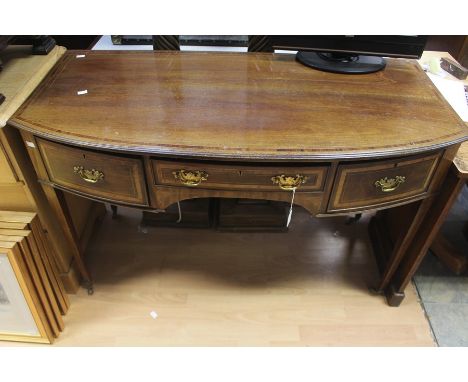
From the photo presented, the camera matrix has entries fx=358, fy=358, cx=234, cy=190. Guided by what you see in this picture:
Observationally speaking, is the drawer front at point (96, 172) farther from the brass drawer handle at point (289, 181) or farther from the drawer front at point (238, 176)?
the brass drawer handle at point (289, 181)

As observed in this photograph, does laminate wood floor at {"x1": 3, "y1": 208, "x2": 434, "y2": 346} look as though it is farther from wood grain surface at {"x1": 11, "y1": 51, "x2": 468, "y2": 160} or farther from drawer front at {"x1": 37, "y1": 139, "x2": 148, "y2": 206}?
wood grain surface at {"x1": 11, "y1": 51, "x2": 468, "y2": 160}

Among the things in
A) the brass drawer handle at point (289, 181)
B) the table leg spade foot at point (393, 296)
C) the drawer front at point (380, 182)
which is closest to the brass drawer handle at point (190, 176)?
the brass drawer handle at point (289, 181)

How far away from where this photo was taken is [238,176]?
86 centimetres

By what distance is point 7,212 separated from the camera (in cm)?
104

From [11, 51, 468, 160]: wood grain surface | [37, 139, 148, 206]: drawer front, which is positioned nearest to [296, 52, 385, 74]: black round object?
[11, 51, 468, 160]: wood grain surface

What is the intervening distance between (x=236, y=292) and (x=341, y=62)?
882 millimetres

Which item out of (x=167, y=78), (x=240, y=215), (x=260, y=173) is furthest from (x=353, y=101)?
(x=240, y=215)

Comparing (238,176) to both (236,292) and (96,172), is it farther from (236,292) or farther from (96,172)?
(236,292)

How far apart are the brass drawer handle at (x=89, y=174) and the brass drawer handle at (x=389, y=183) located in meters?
0.69

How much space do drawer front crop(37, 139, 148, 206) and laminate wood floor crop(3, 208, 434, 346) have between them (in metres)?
0.53

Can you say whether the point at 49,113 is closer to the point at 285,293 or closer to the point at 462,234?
the point at 285,293

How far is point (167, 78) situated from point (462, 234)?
136 centimetres

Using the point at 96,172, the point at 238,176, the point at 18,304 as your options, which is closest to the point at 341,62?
the point at 238,176

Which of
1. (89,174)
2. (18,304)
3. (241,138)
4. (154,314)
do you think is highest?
(241,138)
